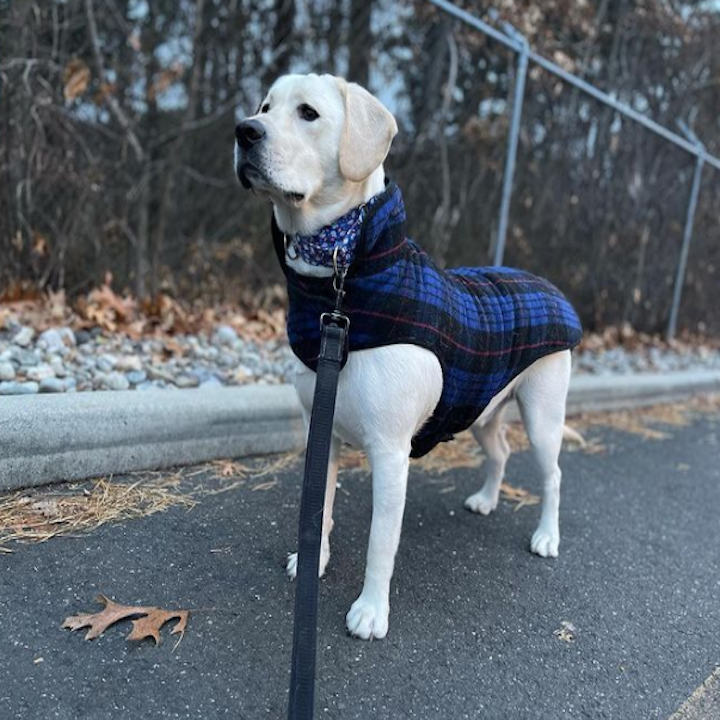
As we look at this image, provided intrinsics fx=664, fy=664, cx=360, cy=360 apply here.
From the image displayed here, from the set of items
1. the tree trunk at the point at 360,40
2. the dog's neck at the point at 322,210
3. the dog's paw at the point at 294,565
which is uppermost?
the tree trunk at the point at 360,40

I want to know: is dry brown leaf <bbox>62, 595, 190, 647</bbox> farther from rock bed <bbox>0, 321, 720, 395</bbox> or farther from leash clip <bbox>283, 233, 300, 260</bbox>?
rock bed <bbox>0, 321, 720, 395</bbox>

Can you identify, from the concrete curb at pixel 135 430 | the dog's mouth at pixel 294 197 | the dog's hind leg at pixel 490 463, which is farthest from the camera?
the dog's hind leg at pixel 490 463

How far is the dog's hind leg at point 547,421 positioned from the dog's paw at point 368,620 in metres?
0.96

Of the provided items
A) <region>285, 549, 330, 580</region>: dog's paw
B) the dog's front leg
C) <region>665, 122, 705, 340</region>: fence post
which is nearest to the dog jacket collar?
the dog's front leg

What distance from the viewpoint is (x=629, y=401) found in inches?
231

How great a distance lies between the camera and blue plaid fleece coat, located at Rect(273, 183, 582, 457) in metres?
1.97

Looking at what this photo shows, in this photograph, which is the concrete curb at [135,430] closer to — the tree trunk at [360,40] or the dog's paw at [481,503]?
the dog's paw at [481,503]

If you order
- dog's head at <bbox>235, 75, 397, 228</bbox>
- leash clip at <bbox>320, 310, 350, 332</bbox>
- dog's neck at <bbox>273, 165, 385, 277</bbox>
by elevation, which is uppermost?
dog's head at <bbox>235, 75, 397, 228</bbox>

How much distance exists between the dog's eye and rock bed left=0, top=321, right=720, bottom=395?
67.0 inches

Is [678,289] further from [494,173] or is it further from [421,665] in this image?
[421,665]

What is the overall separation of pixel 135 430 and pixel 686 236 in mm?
7507

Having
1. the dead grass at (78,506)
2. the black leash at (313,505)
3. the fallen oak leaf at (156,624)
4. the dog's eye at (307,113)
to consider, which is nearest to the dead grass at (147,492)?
the dead grass at (78,506)

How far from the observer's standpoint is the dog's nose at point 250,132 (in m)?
1.89

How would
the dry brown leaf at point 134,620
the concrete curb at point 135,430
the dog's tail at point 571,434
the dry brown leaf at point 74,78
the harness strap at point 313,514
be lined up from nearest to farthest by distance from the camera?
1. the harness strap at point 313,514
2. the dry brown leaf at point 134,620
3. the concrete curb at point 135,430
4. the dog's tail at point 571,434
5. the dry brown leaf at point 74,78
